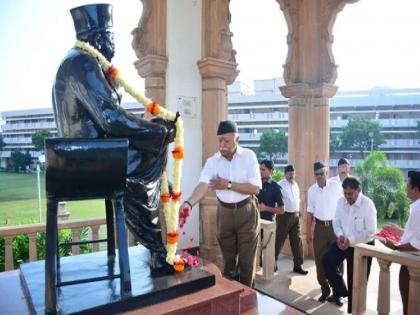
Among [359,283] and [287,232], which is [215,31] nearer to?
[287,232]

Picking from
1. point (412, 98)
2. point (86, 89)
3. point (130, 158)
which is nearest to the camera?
point (86, 89)

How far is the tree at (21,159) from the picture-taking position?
909 inches

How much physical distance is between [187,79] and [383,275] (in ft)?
10.5

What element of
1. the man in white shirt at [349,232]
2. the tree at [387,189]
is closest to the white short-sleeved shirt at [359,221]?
the man in white shirt at [349,232]

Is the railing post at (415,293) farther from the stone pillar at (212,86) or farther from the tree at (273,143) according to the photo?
the tree at (273,143)

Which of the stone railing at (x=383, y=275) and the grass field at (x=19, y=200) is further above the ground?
the stone railing at (x=383, y=275)

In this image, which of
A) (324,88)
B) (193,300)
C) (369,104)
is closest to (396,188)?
(324,88)

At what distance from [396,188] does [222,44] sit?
50.2 feet

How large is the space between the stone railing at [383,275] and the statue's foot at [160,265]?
182 centimetres

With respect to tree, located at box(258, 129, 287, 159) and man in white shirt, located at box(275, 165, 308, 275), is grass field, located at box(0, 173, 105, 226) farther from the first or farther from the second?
man in white shirt, located at box(275, 165, 308, 275)

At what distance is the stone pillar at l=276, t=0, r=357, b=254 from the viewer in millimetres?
5664

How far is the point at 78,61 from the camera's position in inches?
71.8

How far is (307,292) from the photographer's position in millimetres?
4270

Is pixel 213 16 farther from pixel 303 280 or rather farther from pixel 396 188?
pixel 396 188
